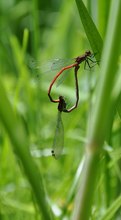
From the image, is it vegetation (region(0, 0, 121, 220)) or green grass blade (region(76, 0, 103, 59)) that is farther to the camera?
green grass blade (region(76, 0, 103, 59))

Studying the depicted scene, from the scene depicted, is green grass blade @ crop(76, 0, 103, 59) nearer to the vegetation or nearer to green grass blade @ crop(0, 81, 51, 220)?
the vegetation

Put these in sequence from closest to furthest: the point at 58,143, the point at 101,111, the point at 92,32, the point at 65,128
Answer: the point at 101,111 < the point at 92,32 < the point at 58,143 < the point at 65,128

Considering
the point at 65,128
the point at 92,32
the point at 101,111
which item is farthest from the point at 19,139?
the point at 65,128

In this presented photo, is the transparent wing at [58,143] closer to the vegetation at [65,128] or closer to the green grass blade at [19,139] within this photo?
the vegetation at [65,128]

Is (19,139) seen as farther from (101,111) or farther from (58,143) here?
(58,143)

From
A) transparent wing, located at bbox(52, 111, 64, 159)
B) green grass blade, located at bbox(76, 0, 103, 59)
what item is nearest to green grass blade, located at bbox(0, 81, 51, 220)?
green grass blade, located at bbox(76, 0, 103, 59)

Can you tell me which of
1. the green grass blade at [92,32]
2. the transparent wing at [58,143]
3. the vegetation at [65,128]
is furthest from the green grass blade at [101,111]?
the transparent wing at [58,143]

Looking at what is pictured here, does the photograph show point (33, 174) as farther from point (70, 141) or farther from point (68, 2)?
point (68, 2)

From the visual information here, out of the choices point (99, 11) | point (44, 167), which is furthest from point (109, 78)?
point (44, 167)

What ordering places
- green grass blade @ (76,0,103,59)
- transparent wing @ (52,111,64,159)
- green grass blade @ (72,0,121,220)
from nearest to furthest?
green grass blade @ (72,0,121,220), green grass blade @ (76,0,103,59), transparent wing @ (52,111,64,159)

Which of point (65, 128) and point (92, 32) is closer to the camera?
point (92, 32)
